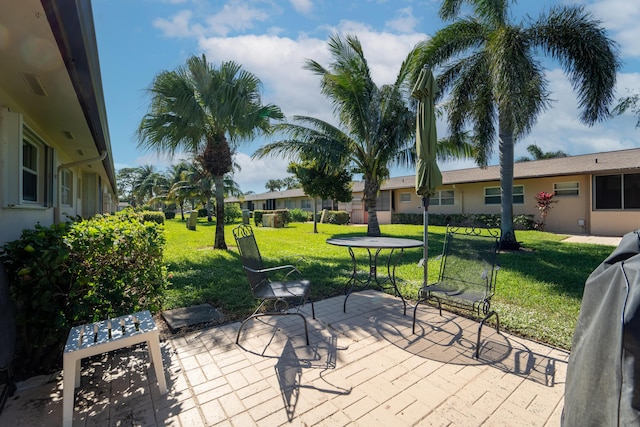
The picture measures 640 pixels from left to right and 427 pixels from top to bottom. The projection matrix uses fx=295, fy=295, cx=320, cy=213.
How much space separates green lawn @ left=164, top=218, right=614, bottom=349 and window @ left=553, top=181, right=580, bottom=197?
Result: 643cm

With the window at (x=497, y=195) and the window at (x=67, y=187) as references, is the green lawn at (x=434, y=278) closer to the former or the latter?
the window at (x=67, y=187)

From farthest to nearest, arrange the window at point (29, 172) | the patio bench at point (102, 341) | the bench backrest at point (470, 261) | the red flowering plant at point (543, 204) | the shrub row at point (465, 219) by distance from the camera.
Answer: the shrub row at point (465, 219), the red flowering plant at point (543, 204), the window at point (29, 172), the bench backrest at point (470, 261), the patio bench at point (102, 341)

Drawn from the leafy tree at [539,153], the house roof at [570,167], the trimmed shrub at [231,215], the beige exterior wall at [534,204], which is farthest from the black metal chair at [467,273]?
the leafy tree at [539,153]

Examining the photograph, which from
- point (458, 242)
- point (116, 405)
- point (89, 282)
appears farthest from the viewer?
point (458, 242)

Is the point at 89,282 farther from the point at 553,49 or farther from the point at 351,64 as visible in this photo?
the point at 553,49

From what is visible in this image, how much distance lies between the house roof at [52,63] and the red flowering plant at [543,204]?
1884 cm

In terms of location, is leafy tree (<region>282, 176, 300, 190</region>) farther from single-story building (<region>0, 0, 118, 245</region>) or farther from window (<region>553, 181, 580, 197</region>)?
window (<region>553, 181, 580, 197</region>)

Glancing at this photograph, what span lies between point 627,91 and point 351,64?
9.61 metres

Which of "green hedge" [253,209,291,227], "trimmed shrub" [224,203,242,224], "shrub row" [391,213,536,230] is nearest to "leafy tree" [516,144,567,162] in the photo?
"shrub row" [391,213,536,230]

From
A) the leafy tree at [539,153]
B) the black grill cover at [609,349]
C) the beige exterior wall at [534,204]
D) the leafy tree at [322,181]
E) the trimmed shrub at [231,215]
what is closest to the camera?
the black grill cover at [609,349]

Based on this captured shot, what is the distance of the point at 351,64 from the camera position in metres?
11.9

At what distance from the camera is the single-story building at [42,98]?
2031 millimetres

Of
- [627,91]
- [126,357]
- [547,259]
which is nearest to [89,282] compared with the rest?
[126,357]

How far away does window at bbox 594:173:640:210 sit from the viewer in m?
13.6
